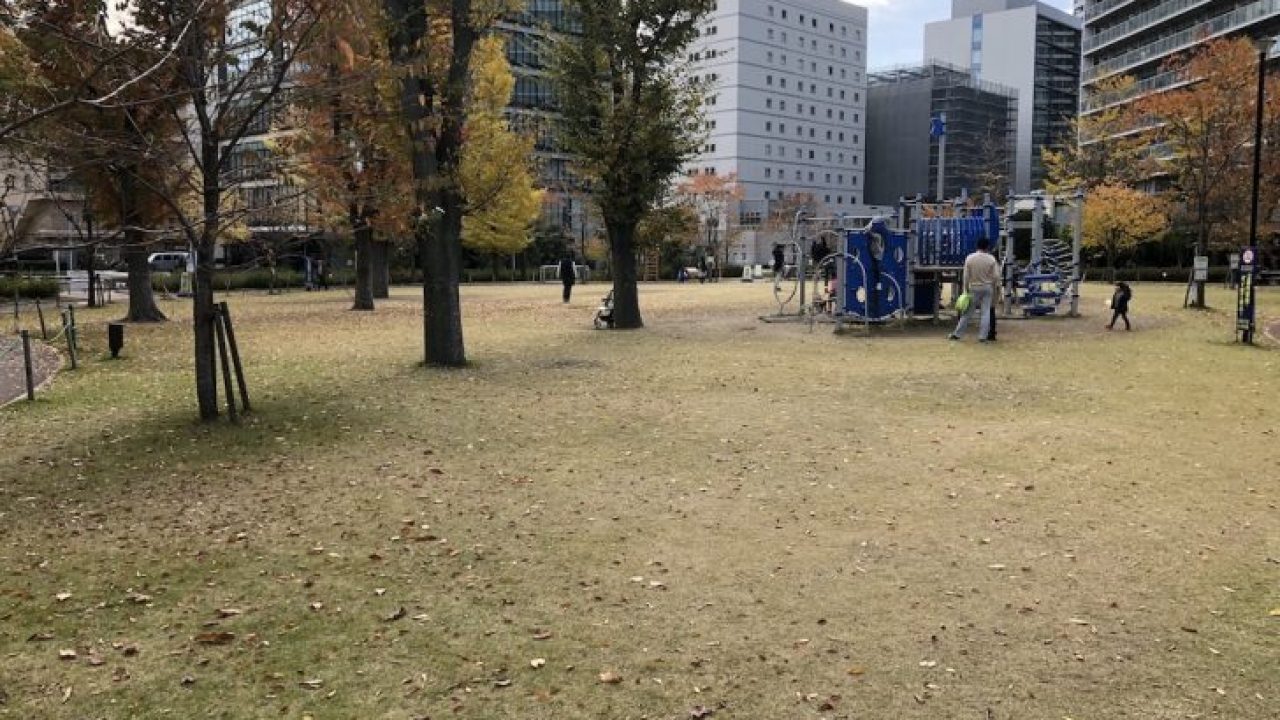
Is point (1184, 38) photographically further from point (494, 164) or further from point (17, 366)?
point (17, 366)

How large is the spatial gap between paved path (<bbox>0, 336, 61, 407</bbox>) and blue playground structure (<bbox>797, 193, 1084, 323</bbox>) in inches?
514

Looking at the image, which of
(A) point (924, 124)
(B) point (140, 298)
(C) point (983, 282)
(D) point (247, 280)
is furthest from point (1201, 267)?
(A) point (924, 124)

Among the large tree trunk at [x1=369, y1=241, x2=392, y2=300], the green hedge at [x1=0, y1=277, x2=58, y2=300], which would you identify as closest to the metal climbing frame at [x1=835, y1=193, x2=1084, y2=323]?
the large tree trunk at [x1=369, y1=241, x2=392, y2=300]

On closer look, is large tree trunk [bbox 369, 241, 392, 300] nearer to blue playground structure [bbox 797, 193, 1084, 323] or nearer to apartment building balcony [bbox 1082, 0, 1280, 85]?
blue playground structure [bbox 797, 193, 1084, 323]

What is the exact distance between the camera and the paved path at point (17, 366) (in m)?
11.0

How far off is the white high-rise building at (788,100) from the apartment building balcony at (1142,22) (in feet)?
90.6

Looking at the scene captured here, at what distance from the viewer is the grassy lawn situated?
12.2 ft

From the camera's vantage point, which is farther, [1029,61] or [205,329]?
[1029,61]

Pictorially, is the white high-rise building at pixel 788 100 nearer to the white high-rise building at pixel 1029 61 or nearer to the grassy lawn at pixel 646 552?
the white high-rise building at pixel 1029 61

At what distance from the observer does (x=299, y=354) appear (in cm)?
1454

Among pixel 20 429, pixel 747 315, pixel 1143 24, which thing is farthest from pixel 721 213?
pixel 20 429

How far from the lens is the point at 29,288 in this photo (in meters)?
31.1

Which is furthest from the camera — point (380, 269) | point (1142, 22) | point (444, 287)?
point (1142, 22)

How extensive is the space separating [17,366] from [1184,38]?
6341 centimetres
